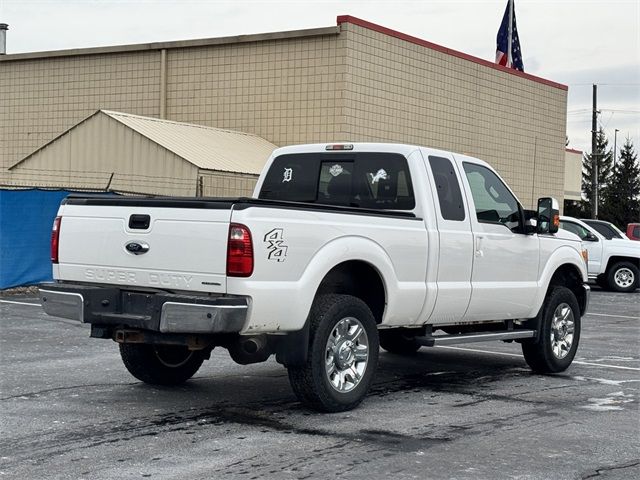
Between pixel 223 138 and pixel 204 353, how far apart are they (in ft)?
52.6

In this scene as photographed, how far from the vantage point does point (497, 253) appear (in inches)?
394

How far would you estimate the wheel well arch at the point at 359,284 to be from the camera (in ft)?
27.8

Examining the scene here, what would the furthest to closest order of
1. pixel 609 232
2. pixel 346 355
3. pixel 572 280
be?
pixel 609 232 → pixel 572 280 → pixel 346 355

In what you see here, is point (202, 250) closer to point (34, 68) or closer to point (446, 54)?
point (446, 54)

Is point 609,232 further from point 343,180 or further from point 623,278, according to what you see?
point 343,180

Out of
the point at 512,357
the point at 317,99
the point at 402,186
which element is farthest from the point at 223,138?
the point at 402,186

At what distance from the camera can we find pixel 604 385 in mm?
10133

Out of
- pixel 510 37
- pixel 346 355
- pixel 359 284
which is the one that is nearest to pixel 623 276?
pixel 510 37

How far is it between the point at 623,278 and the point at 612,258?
54 cm

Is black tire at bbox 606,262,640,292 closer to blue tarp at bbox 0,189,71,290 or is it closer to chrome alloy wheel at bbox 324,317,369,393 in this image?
blue tarp at bbox 0,189,71,290

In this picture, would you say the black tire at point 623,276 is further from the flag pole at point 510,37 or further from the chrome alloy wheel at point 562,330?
the chrome alloy wheel at point 562,330

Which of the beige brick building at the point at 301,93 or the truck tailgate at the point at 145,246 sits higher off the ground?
the beige brick building at the point at 301,93

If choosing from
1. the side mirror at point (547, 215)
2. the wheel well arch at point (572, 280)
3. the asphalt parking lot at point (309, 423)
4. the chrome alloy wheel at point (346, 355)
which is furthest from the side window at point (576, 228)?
the chrome alloy wheel at point (346, 355)

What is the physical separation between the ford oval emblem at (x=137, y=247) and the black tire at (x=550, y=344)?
4508 millimetres
